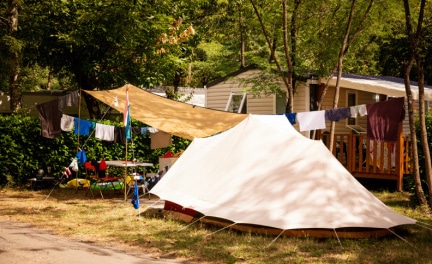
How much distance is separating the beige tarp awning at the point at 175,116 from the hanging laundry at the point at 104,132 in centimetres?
121

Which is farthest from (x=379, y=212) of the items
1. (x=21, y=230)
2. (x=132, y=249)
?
(x=21, y=230)

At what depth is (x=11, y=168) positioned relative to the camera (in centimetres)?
1496

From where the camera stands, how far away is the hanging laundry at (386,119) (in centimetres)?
1040

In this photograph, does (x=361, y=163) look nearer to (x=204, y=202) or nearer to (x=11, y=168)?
(x=204, y=202)

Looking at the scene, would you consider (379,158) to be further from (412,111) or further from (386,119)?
(386,119)

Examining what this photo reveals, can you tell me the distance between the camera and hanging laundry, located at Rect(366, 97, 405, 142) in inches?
409

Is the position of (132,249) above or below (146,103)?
below

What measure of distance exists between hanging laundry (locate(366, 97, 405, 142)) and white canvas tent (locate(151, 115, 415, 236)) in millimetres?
1574

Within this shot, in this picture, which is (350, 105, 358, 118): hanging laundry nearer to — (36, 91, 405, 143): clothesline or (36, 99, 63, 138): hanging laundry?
(36, 91, 405, 143): clothesline

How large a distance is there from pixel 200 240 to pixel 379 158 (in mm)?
8598

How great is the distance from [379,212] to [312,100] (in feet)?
33.9

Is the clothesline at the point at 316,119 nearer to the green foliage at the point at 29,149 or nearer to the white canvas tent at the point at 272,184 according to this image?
the green foliage at the point at 29,149

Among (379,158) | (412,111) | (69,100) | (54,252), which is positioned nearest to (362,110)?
(412,111)

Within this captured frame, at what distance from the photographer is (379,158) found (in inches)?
616
